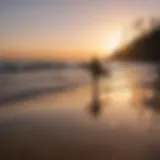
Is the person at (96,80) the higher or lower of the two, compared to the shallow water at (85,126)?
higher

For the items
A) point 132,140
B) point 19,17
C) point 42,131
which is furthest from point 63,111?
point 19,17

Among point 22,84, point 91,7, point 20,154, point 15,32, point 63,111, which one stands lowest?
point 20,154

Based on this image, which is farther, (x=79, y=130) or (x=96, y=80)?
(x=96, y=80)

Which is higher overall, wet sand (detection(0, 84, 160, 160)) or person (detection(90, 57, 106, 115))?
person (detection(90, 57, 106, 115))

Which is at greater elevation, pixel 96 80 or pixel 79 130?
pixel 96 80

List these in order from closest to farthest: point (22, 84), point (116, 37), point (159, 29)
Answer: point (116, 37), point (159, 29), point (22, 84)

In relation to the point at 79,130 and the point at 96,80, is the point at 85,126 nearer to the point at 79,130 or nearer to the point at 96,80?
the point at 79,130

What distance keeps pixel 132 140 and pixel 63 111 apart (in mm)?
507

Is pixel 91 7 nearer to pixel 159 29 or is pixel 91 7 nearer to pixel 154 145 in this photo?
pixel 159 29

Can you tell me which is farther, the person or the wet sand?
the person

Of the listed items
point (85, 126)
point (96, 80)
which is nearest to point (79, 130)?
point (85, 126)

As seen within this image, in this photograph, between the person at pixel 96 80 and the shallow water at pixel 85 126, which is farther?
the person at pixel 96 80

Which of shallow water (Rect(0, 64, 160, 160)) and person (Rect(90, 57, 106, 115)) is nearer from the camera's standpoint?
shallow water (Rect(0, 64, 160, 160))

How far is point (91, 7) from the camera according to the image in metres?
1.35
